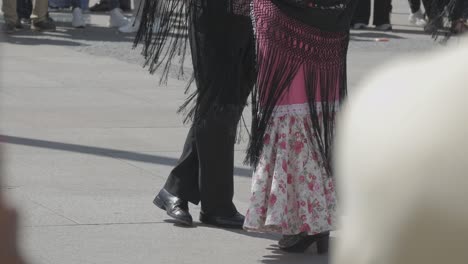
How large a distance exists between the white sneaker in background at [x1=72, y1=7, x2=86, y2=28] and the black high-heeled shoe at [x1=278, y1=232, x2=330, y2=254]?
9.79 m

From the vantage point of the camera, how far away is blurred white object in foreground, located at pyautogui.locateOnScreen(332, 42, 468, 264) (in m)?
1.05

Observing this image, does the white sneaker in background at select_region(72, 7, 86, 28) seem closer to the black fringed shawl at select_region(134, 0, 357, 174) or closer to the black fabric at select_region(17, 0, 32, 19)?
the black fabric at select_region(17, 0, 32, 19)

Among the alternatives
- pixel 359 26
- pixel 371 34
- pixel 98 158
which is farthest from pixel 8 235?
pixel 359 26

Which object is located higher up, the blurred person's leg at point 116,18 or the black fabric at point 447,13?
the black fabric at point 447,13

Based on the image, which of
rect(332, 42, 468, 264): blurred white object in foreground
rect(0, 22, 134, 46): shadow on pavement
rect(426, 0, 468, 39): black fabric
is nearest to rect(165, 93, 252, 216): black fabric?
rect(426, 0, 468, 39): black fabric

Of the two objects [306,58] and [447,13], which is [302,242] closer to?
[306,58]

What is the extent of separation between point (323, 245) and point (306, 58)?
0.86 m

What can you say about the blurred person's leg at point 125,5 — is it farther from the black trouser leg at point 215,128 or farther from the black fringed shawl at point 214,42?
the black fringed shawl at point 214,42

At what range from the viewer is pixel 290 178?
445 centimetres

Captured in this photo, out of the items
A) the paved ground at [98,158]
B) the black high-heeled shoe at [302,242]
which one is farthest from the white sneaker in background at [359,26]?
the black high-heeled shoe at [302,242]

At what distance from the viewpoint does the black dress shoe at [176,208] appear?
506cm

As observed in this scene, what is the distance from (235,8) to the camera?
4.59 metres

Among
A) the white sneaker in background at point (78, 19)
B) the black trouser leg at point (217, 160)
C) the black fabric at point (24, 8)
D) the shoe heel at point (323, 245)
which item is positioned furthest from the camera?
the white sneaker in background at point (78, 19)

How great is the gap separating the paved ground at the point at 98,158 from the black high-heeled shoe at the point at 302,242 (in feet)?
0.13
